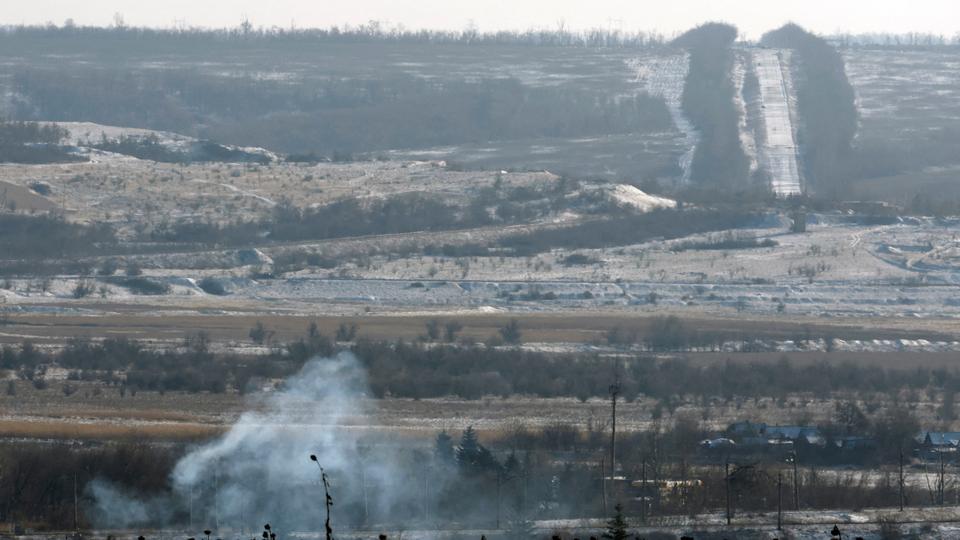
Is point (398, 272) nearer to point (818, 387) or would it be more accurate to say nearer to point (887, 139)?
point (818, 387)

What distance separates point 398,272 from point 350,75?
58.7 metres

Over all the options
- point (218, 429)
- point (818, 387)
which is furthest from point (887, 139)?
point (218, 429)

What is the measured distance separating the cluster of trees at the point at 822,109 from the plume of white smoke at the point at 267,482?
5601cm

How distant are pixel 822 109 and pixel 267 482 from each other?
85313mm

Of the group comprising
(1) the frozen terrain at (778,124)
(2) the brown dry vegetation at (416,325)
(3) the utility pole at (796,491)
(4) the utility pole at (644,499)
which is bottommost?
(1) the frozen terrain at (778,124)

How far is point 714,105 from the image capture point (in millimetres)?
111375

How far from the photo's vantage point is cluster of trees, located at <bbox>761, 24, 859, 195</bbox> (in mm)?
96181

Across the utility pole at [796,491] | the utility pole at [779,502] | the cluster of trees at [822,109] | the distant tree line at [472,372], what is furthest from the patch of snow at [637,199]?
the utility pole at [779,502]

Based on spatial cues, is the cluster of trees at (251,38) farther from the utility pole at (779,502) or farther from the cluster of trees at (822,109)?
the utility pole at (779,502)

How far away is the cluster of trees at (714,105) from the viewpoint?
9538 cm

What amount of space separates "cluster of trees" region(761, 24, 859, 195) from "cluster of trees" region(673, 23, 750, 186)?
3.36m

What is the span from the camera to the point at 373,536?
28.6m

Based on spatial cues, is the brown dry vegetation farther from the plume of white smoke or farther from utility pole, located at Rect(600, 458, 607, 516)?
utility pole, located at Rect(600, 458, 607, 516)

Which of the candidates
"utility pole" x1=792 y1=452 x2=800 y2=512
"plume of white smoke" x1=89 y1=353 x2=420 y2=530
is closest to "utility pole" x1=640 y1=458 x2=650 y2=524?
"utility pole" x1=792 y1=452 x2=800 y2=512
